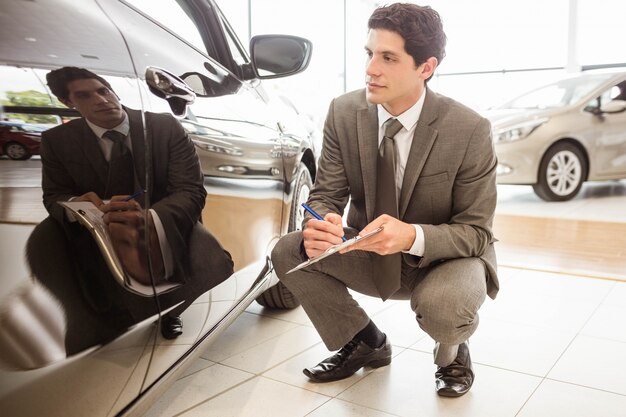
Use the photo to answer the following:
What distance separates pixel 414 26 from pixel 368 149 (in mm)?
367

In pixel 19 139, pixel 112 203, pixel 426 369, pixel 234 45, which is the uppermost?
pixel 234 45

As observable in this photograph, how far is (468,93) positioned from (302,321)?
9266 mm

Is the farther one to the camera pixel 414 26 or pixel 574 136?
pixel 574 136

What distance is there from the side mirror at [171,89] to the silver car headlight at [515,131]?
181 inches

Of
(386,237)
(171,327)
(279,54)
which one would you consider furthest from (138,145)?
(279,54)

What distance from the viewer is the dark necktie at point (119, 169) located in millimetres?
969

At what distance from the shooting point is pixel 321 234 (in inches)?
64.3

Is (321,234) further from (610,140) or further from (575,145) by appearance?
(610,140)

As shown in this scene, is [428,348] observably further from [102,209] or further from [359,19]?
[359,19]

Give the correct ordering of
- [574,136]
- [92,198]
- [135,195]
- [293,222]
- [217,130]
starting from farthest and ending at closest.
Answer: [574,136] → [293,222] → [217,130] → [135,195] → [92,198]

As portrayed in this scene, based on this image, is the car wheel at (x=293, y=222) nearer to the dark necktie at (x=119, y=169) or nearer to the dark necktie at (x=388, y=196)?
the dark necktie at (x=388, y=196)

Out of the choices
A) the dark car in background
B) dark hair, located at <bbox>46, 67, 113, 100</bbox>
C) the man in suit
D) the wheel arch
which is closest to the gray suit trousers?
the man in suit

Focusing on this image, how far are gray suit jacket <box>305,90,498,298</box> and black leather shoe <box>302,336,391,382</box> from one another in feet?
1.11

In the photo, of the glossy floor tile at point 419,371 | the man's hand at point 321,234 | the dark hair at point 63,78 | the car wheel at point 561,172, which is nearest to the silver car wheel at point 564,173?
the car wheel at point 561,172
